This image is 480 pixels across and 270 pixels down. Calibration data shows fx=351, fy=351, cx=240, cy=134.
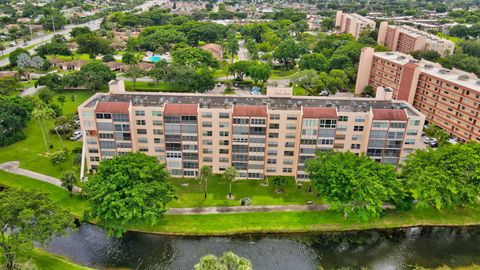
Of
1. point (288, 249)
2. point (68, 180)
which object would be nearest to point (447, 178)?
point (288, 249)

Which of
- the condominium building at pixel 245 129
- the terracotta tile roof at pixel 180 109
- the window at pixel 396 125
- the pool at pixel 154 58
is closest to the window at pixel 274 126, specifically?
the condominium building at pixel 245 129

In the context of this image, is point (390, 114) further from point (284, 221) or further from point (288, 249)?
point (288, 249)

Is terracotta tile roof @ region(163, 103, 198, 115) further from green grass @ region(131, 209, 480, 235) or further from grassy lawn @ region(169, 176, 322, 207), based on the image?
green grass @ region(131, 209, 480, 235)

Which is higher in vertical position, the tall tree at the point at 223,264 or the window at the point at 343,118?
the window at the point at 343,118

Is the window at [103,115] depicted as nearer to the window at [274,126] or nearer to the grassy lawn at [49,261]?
the grassy lawn at [49,261]

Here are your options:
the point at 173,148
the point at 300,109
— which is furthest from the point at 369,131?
the point at 173,148

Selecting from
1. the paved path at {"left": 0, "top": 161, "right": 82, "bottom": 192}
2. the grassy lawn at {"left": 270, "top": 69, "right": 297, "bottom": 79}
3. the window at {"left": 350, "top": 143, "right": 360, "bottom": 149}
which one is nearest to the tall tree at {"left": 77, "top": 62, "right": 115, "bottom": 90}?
the paved path at {"left": 0, "top": 161, "right": 82, "bottom": 192}
